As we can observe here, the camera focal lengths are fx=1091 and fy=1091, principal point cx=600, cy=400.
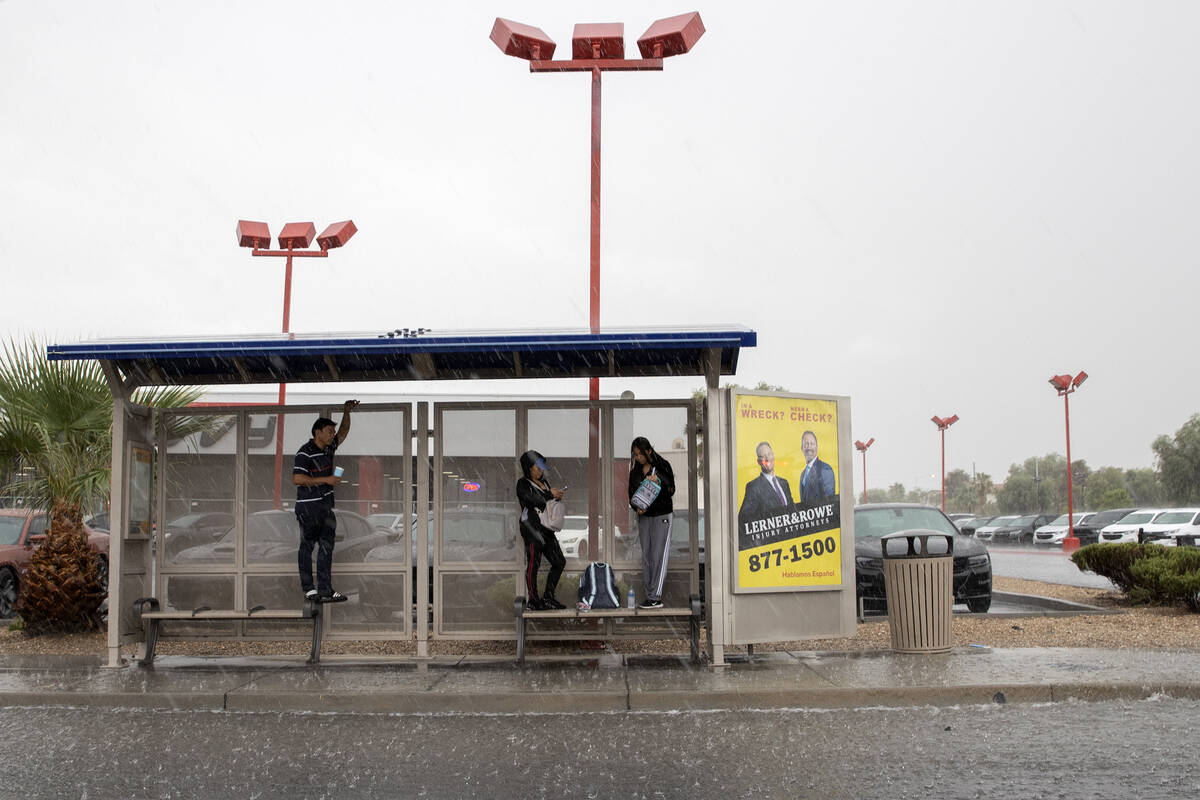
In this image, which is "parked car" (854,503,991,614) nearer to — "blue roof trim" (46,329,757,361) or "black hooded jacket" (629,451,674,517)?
"black hooded jacket" (629,451,674,517)

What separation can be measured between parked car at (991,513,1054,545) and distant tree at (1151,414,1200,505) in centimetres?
3157

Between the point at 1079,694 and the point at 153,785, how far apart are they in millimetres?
6656

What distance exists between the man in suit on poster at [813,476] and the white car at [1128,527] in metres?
28.4

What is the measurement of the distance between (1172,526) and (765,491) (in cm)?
2968

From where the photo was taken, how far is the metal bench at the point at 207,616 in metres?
10.6

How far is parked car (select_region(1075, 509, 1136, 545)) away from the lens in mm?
43188

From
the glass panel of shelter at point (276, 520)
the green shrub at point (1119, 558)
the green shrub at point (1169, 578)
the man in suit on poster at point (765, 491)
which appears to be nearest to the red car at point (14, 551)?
the glass panel of shelter at point (276, 520)

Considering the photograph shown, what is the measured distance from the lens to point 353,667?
10.3 meters

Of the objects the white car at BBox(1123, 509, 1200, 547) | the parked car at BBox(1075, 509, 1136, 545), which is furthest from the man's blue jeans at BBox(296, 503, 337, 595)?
the parked car at BBox(1075, 509, 1136, 545)

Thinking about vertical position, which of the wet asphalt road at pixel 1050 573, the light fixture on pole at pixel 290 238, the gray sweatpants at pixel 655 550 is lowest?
the wet asphalt road at pixel 1050 573

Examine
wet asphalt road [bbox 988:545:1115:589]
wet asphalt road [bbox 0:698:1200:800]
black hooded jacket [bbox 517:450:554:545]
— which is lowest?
wet asphalt road [bbox 988:545:1115:589]

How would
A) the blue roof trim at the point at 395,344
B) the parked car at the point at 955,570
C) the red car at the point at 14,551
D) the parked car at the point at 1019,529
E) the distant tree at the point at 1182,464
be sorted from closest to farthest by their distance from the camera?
1. the blue roof trim at the point at 395,344
2. the parked car at the point at 955,570
3. the red car at the point at 14,551
4. the parked car at the point at 1019,529
5. the distant tree at the point at 1182,464

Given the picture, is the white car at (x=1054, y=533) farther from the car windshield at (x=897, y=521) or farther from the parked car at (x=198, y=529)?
the parked car at (x=198, y=529)

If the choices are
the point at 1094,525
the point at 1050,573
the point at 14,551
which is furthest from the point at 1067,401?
the point at 14,551
